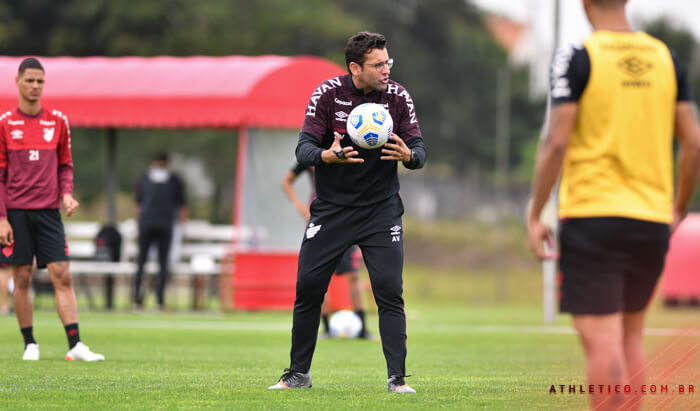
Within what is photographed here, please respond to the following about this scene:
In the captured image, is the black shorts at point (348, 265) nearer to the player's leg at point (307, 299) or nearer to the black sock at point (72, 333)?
the black sock at point (72, 333)

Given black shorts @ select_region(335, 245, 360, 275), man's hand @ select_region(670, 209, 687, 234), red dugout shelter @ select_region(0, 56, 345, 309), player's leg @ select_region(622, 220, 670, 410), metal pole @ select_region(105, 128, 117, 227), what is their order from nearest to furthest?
player's leg @ select_region(622, 220, 670, 410), man's hand @ select_region(670, 209, 687, 234), black shorts @ select_region(335, 245, 360, 275), red dugout shelter @ select_region(0, 56, 345, 309), metal pole @ select_region(105, 128, 117, 227)

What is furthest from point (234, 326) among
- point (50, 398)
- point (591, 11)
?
point (591, 11)

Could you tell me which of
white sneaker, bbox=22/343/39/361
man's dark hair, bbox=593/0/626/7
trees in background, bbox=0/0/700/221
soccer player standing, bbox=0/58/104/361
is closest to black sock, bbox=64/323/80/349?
soccer player standing, bbox=0/58/104/361

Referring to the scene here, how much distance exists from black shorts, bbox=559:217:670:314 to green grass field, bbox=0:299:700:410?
1.86 m

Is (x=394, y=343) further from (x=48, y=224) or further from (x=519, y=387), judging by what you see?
(x=48, y=224)

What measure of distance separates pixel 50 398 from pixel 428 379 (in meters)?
2.76

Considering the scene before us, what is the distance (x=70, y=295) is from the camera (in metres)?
9.17

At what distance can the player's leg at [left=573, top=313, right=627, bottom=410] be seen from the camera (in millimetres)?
4621

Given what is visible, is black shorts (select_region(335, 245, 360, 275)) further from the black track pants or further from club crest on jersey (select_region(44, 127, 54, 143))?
Answer: the black track pants

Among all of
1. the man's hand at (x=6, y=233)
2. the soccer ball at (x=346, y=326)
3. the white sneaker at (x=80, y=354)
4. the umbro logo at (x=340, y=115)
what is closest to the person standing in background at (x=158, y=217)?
the soccer ball at (x=346, y=326)

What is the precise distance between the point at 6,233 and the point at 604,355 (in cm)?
572

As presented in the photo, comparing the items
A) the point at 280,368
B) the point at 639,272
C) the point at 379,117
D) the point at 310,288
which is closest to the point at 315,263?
the point at 310,288

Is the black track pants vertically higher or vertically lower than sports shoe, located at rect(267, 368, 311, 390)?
higher

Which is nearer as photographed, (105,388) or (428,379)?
(105,388)
